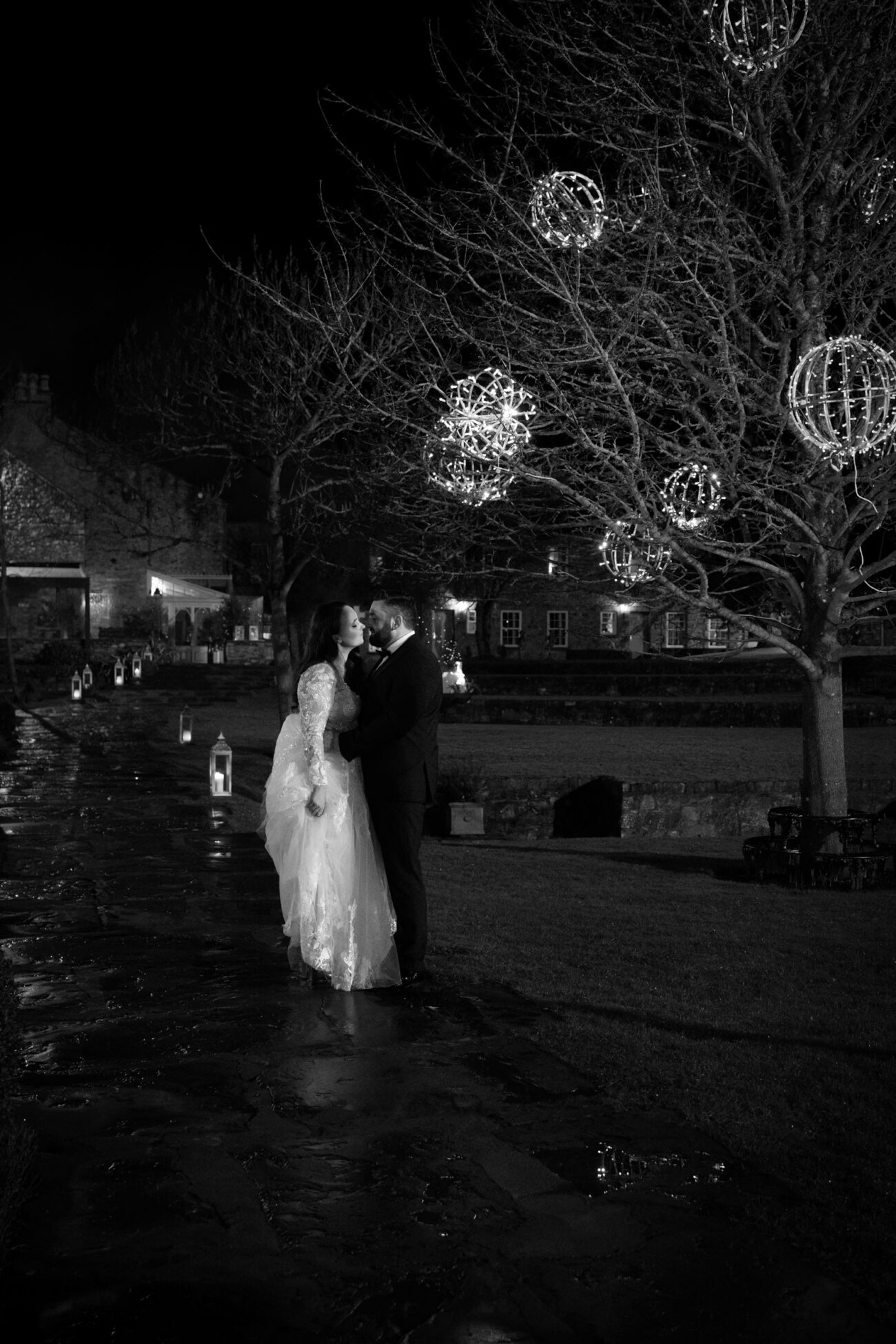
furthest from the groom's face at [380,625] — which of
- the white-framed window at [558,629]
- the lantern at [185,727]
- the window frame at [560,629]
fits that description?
the white-framed window at [558,629]

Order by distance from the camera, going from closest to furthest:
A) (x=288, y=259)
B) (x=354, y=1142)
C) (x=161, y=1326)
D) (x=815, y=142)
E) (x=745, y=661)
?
(x=161, y=1326)
(x=354, y=1142)
(x=815, y=142)
(x=288, y=259)
(x=745, y=661)

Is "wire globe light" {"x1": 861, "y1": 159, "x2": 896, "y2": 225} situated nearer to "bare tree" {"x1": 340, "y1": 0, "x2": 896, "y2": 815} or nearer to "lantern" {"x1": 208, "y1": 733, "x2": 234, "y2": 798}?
"bare tree" {"x1": 340, "y1": 0, "x2": 896, "y2": 815}

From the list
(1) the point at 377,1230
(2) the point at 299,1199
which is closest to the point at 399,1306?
(1) the point at 377,1230

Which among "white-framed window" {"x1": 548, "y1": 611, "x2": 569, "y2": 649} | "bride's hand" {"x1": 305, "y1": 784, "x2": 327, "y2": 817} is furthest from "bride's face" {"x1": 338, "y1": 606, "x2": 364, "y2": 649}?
"white-framed window" {"x1": 548, "y1": 611, "x2": 569, "y2": 649}

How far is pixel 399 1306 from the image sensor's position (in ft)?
9.85

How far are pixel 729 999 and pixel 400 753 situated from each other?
199 centimetres

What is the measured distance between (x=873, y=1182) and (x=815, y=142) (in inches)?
347

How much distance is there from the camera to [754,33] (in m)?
8.26

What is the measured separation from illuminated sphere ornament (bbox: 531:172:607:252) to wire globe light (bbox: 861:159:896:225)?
6.31ft

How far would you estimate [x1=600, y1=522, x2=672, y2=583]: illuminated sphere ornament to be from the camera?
28.8 ft

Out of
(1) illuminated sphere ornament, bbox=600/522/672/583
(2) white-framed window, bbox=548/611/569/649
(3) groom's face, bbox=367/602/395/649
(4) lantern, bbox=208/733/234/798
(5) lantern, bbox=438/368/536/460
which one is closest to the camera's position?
(3) groom's face, bbox=367/602/395/649

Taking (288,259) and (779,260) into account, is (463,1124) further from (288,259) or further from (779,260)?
(288,259)

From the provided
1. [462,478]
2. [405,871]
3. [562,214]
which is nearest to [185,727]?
[462,478]

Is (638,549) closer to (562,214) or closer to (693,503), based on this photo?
(693,503)
